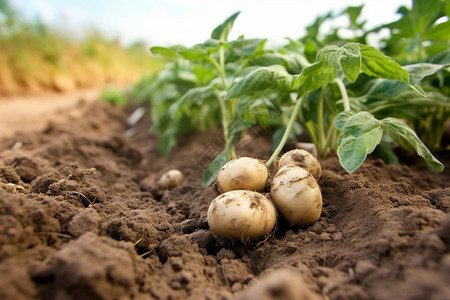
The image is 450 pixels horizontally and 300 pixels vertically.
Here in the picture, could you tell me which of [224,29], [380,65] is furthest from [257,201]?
[224,29]

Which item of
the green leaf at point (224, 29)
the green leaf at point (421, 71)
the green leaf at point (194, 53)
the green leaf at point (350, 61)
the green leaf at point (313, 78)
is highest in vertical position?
the green leaf at point (224, 29)

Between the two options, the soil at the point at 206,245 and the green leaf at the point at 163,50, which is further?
the green leaf at the point at 163,50

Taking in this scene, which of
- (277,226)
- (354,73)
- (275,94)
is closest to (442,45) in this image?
(275,94)

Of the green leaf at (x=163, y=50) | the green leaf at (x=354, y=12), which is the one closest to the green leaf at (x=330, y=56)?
the green leaf at (x=163, y=50)

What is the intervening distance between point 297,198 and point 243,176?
0.28 m

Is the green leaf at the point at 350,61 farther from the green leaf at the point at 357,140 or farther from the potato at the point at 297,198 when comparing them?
the potato at the point at 297,198

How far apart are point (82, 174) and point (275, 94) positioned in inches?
58.2

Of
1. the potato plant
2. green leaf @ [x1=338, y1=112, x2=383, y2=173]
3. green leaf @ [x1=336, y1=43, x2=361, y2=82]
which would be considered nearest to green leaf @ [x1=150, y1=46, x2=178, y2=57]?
the potato plant

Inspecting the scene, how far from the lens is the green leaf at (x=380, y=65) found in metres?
1.55

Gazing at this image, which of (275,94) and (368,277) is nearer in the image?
(368,277)

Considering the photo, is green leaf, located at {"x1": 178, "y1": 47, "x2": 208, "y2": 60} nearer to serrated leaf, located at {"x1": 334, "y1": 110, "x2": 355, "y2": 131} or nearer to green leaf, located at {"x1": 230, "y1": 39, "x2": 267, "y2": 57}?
green leaf, located at {"x1": 230, "y1": 39, "x2": 267, "y2": 57}

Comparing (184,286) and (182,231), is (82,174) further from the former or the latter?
(184,286)

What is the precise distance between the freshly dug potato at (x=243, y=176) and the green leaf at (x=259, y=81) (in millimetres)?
364

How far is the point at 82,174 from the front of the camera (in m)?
1.78
